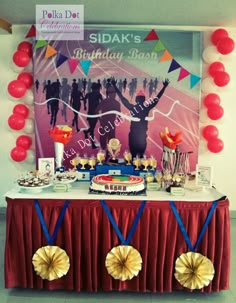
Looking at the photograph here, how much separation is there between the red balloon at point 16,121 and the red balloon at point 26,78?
36 centimetres

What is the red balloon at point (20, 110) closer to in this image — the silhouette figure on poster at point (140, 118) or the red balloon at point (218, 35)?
the silhouette figure on poster at point (140, 118)

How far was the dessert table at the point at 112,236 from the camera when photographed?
97.1 inches

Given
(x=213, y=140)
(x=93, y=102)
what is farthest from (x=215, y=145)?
(x=93, y=102)

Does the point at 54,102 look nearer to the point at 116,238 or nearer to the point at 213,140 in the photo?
the point at 213,140

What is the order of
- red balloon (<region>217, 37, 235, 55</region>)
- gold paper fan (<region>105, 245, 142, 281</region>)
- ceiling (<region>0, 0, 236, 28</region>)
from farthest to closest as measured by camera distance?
red balloon (<region>217, 37, 235, 55</region>) → ceiling (<region>0, 0, 236, 28</region>) → gold paper fan (<region>105, 245, 142, 281</region>)

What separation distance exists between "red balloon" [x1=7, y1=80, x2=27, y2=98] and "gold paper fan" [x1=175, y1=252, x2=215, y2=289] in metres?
2.55

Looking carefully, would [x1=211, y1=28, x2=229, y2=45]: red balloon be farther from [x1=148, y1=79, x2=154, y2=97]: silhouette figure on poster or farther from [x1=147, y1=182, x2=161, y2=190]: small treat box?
[x1=147, y1=182, x2=161, y2=190]: small treat box

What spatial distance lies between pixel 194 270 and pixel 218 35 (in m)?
2.59

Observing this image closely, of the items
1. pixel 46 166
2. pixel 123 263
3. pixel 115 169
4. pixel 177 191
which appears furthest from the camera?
pixel 115 169

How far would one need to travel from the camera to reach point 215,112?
13.1ft

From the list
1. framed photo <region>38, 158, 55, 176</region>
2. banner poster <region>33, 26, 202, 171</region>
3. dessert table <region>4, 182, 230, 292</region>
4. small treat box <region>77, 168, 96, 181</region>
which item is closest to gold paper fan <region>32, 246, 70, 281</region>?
dessert table <region>4, 182, 230, 292</region>

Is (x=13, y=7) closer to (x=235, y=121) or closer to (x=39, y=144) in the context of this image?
(x=39, y=144)

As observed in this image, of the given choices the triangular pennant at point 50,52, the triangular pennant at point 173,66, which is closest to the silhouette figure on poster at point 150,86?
the triangular pennant at point 173,66

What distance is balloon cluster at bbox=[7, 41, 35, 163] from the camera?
13.1 feet
